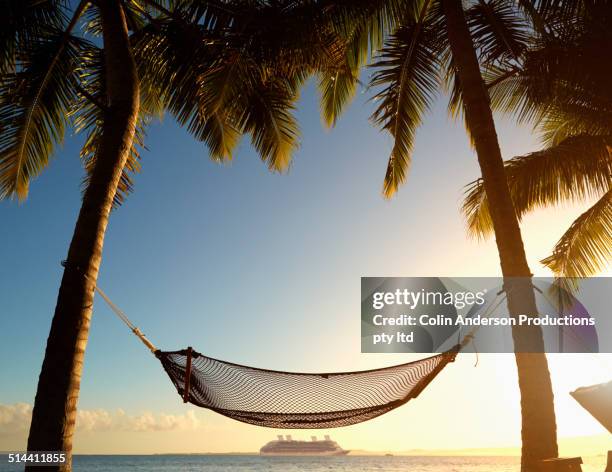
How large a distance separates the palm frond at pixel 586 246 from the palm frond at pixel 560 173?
1.11 feet

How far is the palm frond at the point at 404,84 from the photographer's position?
16.4 ft

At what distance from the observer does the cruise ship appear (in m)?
62.9

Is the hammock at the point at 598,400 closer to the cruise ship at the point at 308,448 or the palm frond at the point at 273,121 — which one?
the palm frond at the point at 273,121

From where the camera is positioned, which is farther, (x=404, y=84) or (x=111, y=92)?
(x=404, y=84)

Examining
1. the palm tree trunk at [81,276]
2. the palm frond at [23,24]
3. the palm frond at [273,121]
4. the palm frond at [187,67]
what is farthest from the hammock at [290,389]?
the palm frond at [273,121]

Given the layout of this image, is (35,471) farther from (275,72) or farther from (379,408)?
(275,72)

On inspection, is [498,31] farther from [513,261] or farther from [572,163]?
[513,261]

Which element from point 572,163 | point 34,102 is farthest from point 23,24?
point 572,163

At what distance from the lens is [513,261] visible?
3.20m

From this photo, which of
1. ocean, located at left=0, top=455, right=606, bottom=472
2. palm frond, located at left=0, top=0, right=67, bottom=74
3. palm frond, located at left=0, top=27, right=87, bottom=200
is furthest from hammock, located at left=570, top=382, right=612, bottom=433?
ocean, located at left=0, top=455, right=606, bottom=472

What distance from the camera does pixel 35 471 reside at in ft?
8.45

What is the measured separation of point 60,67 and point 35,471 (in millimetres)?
3395

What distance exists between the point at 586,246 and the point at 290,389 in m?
3.76

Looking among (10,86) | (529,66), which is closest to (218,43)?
(10,86)
